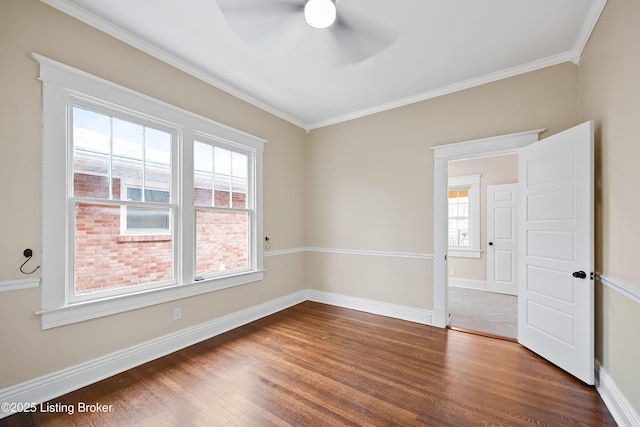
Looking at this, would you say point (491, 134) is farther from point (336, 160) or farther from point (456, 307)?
point (456, 307)

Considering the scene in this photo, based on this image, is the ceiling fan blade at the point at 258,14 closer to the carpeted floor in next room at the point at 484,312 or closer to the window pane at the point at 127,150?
the window pane at the point at 127,150

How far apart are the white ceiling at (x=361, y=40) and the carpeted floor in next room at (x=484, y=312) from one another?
305cm

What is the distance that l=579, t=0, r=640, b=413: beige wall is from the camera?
5.38ft

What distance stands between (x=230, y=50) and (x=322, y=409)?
10.7 feet

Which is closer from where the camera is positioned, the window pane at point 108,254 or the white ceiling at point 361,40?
the white ceiling at point 361,40

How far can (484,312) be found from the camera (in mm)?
3871

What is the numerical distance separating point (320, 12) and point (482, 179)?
4854mm

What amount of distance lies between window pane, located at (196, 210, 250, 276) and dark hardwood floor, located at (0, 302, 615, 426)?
34.1 inches

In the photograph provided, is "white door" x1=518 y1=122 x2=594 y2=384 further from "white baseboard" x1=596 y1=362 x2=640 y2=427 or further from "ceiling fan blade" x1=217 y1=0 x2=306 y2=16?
"ceiling fan blade" x1=217 y1=0 x2=306 y2=16

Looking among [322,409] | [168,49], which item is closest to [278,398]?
[322,409]

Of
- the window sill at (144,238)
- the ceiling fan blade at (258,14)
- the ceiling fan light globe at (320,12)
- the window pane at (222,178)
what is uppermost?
the ceiling fan blade at (258,14)

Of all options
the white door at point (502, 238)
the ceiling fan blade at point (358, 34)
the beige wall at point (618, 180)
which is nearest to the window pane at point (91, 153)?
the ceiling fan blade at point (358, 34)

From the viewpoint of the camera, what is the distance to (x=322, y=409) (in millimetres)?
1829

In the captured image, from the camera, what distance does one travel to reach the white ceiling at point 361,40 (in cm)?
203
